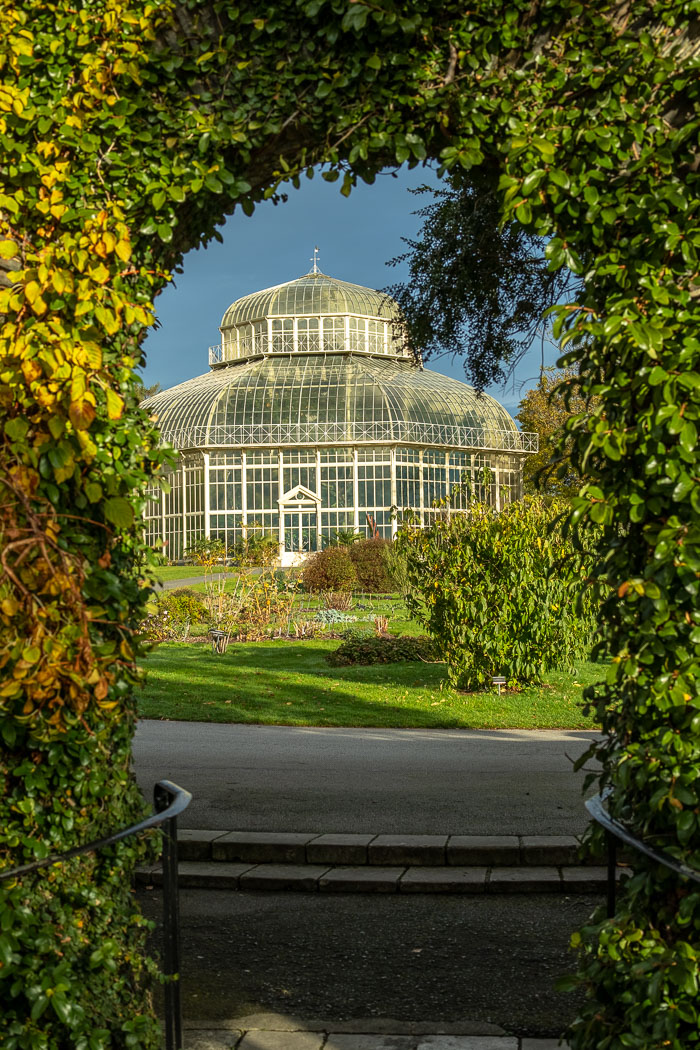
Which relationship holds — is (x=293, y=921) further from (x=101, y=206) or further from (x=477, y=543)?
(x=477, y=543)

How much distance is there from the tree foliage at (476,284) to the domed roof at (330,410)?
36.0 m

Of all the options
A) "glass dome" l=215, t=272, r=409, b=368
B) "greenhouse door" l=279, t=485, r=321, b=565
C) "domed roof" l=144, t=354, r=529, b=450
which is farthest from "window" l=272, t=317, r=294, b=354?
"greenhouse door" l=279, t=485, r=321, b=565

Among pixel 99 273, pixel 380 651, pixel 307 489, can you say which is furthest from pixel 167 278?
pixel 307 489

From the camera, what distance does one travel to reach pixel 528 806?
719cm

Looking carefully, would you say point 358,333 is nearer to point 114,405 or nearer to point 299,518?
point 299,518

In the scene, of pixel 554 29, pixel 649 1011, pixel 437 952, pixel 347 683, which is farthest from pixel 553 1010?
pixel 347 683

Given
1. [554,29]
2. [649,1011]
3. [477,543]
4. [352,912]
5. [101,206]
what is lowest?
[352,912]

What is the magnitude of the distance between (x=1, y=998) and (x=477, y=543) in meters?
9.33

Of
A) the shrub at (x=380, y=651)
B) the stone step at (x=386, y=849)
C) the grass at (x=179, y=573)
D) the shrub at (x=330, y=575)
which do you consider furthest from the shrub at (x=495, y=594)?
the grass at (x=179, y=573)

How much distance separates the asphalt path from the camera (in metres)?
6.86

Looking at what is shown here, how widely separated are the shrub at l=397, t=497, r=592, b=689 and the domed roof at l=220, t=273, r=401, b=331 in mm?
38920

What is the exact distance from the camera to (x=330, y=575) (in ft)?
77.7

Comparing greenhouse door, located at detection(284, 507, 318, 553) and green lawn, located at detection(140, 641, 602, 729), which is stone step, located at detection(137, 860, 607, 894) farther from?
greenhouse door, located at detection(284, 507, 318, 553)

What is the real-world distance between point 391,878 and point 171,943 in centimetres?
264
